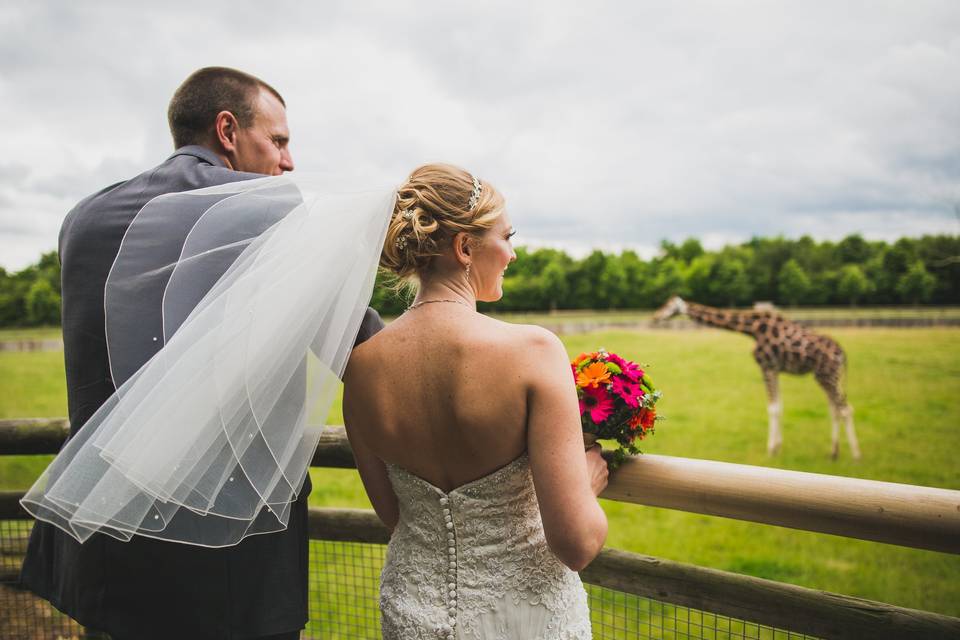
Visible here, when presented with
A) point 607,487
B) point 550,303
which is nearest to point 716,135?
point 550,303

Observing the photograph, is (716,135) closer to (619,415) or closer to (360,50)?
(360,50)

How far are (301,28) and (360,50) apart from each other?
3.56 metres

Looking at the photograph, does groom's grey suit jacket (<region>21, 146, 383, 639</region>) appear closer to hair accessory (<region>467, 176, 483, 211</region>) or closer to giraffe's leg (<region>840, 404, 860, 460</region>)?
hair accessory (<region>467, 176, 483, 211</region>)

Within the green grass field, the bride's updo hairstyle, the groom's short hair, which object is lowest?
the green grass field

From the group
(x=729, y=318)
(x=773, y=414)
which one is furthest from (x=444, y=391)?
(x=729, y=318)

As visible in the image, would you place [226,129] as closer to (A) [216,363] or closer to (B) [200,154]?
(B) [200,154]

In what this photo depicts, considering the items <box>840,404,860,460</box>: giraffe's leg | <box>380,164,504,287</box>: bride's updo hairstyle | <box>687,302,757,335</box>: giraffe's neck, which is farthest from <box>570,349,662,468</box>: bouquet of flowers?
<box>687,302,757,335</box>: giraffe's neck

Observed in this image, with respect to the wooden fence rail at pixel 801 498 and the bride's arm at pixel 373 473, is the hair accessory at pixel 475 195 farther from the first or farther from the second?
the wooden fence rail at pixel 801 498

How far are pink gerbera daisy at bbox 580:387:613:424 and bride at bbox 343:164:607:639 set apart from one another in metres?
0.34

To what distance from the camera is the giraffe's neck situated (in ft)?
41.1

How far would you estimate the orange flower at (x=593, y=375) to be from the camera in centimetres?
186

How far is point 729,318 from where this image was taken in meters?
12.9

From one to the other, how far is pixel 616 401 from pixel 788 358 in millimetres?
11394

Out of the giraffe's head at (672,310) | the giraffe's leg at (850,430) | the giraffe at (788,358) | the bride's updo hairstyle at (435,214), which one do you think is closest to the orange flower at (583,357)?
the bride's updo hairstyle at (435,214)
